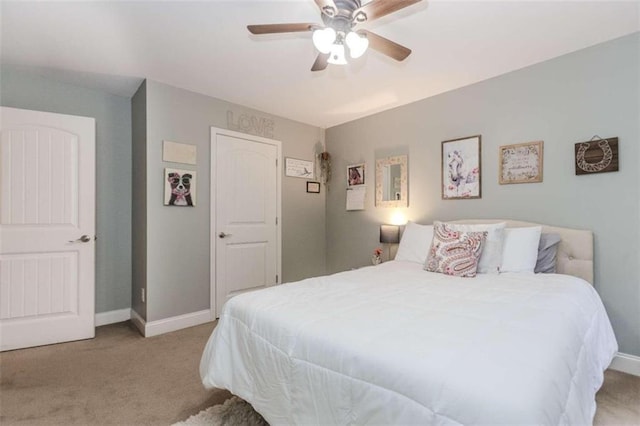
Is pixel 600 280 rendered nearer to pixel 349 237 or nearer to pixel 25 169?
pixel 349 237

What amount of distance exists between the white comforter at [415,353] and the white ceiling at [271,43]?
170cm

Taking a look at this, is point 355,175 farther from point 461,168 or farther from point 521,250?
point 521,250

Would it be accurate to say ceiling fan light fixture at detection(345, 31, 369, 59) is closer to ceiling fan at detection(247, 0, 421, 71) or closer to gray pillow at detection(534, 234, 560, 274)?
ceiling fan at detection(247, 0, 421, 71)

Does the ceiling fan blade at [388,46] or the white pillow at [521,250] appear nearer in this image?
the ceiling fan blade at [388,46]

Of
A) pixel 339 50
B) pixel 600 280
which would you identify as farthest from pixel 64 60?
pixel 600 280

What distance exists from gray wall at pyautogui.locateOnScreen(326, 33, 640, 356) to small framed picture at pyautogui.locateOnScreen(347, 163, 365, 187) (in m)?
0.64

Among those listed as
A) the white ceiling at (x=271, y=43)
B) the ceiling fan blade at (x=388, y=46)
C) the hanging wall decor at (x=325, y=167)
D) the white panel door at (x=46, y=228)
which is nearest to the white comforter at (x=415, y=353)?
the ceiling fan blade at (x=388, y=46)

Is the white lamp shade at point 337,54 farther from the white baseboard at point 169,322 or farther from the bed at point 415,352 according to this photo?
the white baseboard at point 169,322

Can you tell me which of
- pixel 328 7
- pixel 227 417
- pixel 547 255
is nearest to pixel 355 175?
pixel 547 255

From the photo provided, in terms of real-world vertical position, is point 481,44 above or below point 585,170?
above

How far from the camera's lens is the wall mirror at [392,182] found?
3523 mm

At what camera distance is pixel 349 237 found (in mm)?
4121

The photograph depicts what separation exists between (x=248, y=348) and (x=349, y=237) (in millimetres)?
2768

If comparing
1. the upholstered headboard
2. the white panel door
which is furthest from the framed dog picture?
the upholstered headboard
